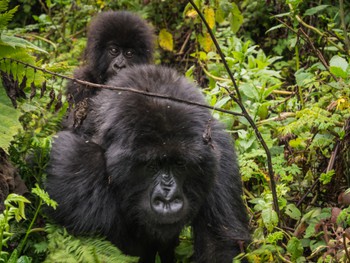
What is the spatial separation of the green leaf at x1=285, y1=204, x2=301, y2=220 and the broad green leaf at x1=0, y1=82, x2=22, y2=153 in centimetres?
159

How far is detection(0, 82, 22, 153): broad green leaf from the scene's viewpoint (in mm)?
3213

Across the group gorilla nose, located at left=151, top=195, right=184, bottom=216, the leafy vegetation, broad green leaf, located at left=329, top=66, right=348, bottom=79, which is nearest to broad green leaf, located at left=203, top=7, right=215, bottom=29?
the leafy vegetation

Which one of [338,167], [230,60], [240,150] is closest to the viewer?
[338,167]

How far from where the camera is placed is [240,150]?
4.45 metres

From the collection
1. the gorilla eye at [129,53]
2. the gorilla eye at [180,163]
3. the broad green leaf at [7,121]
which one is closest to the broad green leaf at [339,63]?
the gorilla eye at [180,163]

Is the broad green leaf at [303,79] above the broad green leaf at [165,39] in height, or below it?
above

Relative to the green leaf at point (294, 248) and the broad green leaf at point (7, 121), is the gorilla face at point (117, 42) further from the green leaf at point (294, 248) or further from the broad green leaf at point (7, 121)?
the green leaf at point (294, 248)

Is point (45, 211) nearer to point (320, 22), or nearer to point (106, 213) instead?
point (106, 213)

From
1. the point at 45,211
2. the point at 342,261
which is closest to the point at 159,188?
the point at 45,211

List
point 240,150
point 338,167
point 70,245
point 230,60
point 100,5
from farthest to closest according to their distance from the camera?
point 100,5 → point 230,60 → point 240,150 → point 338,167 → point 70,245

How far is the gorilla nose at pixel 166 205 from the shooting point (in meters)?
3.27

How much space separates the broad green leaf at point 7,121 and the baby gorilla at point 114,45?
7.65 ft

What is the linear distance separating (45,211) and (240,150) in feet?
4.87

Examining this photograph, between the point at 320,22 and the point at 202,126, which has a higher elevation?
the point at 202,126
